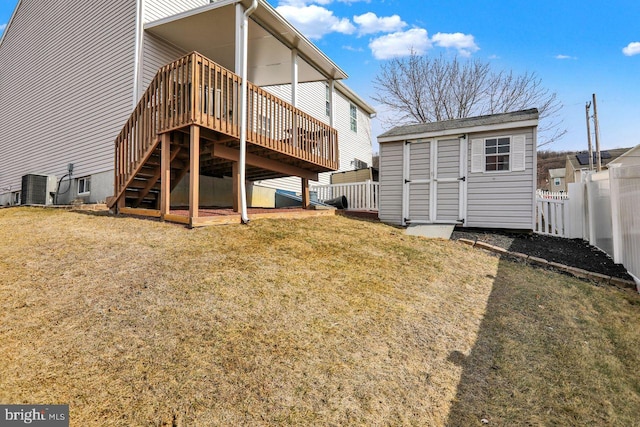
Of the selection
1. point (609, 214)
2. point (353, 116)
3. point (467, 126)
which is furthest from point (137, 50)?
point (353, 116)

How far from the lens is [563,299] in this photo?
4.22 metres

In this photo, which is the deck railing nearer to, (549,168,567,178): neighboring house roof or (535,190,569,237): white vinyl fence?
(535,190,569,237): white vinyl fence

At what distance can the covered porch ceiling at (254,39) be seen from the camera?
676 cm

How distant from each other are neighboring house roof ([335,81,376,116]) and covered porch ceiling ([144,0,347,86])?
613 cm

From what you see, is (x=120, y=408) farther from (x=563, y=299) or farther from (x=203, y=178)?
(x=203, y=178)

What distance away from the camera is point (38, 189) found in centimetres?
888

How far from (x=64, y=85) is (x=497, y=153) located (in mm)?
12370

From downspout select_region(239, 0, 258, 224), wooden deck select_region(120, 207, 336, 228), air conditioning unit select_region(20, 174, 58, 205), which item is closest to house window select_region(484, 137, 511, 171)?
wooden deck select_region(120, 207, 336, 228)

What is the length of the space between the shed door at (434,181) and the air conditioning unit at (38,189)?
379 inches

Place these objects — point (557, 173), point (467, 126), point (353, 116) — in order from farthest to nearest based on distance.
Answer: point (557, 173) < point (353, 116) < point (467, 126)

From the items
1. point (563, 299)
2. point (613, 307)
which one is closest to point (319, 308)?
point (563, 299)

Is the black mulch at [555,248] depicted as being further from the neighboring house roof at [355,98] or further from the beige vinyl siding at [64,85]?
the neighboring house roof at [355,98]

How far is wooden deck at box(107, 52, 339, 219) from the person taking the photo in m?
5.32

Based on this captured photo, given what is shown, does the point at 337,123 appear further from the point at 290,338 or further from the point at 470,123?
the point at 290,338
